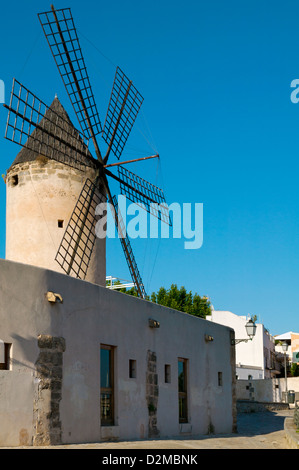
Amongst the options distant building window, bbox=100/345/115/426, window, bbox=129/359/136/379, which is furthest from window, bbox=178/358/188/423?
distant building window, bbox=100/345/115/426

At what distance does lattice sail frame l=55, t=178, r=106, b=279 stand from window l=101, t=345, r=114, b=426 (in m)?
3.00

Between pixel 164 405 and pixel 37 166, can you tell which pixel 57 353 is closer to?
pixel 164 405

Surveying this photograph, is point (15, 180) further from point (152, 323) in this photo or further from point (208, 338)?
point (208, 338)

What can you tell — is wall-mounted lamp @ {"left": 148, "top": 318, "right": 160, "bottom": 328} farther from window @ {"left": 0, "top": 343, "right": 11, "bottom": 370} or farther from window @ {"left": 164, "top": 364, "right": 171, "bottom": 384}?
window @ {"left": 0, "top": 343, "right": 11, "bottom": 370}

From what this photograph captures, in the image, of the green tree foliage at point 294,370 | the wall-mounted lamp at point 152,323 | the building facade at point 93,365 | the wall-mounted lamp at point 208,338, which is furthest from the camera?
the green tree foliage at point 294,370

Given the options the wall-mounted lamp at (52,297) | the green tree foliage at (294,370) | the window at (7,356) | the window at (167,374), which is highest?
the wall-mounted lamp at (52,297)

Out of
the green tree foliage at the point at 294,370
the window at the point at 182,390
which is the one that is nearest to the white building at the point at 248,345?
the green tree foliage at the point at 294,370

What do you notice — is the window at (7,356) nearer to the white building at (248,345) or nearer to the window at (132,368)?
the window at (132,368)

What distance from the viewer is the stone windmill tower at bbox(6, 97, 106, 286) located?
16.6 meters

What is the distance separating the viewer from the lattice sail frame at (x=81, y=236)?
1647cm

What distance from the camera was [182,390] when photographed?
17062 mm

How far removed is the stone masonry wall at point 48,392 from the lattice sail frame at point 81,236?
179 inches

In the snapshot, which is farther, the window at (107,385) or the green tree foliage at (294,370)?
the green tree foliage at (294,370)
